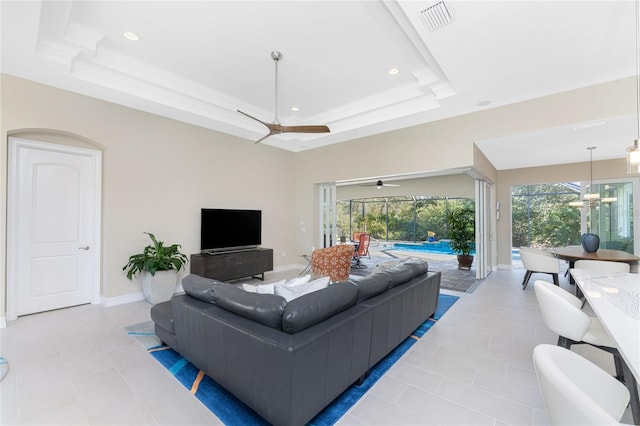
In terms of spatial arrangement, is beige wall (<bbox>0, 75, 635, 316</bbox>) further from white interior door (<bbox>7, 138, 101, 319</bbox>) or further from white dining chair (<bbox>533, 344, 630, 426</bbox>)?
white dining chair (<bbox>533, 344, 630, 426</bbox>)

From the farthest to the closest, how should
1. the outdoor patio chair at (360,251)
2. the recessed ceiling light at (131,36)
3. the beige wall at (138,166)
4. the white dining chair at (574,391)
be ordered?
the outdoor patio chair at (360,251) < the beige wall at (138,166) < the recessed ceiling light at (131,36) < the white dining chair at (574,391)

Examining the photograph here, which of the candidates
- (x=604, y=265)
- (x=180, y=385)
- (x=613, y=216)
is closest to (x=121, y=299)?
(x=180, y=385)

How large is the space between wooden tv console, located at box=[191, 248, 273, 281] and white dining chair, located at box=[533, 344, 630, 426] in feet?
15.6

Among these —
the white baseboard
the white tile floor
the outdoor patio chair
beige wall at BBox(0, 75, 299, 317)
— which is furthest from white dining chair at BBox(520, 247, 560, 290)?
the white baseboard

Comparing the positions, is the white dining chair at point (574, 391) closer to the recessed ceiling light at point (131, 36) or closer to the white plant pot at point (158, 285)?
the recessed ceiling light at point (131, 36)

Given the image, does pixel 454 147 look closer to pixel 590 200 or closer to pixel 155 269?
pixel 590 200

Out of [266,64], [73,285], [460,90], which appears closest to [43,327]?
[73,285]

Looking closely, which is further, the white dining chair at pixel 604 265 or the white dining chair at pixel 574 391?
the white dining chair at pixel 604 265

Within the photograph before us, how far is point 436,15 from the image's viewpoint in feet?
8.13

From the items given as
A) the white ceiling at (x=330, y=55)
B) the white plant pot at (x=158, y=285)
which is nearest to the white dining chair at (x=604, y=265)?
the white ceiling at (x=330, y=55)

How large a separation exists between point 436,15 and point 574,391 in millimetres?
2813

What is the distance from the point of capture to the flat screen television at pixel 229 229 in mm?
5281

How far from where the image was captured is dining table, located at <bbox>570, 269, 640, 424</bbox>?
1248mm

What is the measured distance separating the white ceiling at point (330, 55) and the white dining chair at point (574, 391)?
265 centimetres
